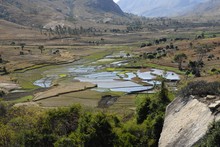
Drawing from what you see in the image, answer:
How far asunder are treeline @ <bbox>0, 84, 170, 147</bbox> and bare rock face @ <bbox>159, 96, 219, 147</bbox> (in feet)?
16.0

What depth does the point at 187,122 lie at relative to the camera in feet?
86.3

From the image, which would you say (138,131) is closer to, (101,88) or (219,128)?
(219,128)

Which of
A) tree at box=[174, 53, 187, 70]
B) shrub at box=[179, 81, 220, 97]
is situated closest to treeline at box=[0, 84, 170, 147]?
shrub at box=[179, 81, 220, 97]

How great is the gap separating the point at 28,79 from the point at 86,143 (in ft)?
232

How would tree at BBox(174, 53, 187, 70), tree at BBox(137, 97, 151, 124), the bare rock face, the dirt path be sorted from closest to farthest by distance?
the bare rock face → tree at BBox(137, 97, 151, 124) → the dirt path → tree at BBox(174, 53, 187, 70)

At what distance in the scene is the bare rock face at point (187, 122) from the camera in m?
23.8

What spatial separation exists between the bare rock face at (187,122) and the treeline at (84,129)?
16.0 feet

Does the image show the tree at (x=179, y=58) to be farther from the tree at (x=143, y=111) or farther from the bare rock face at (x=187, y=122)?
the bare rock face at (x=187, y=122)

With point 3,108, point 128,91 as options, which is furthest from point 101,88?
point 3,108

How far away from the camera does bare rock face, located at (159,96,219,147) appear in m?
23.8

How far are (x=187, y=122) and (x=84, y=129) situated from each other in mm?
13446

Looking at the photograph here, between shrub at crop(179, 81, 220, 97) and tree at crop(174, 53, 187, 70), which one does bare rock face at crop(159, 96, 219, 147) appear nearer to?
shrub at crop(179, 81, 220, 97)

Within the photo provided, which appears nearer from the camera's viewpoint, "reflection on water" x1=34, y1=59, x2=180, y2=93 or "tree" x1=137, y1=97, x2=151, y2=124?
"tree" x1=137, y1=97, x2=151, y2=124

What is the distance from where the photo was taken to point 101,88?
283 ft
